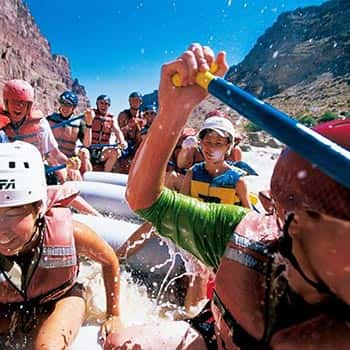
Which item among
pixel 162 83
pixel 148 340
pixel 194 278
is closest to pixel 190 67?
pixel 162 83

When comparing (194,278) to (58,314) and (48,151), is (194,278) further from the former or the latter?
(48,151)

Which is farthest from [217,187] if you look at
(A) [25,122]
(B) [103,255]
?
(A) [25,122]

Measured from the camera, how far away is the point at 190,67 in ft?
4.35

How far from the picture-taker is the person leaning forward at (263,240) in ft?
3.55

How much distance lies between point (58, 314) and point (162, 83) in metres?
1.42

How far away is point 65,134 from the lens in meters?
7.21

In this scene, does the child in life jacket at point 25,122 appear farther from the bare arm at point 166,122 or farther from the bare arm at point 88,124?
the bare arm at point 166,122

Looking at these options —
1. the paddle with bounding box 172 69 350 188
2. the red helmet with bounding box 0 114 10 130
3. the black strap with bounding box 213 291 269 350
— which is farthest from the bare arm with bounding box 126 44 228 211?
the red helmet with bounding box 0 114 10 130

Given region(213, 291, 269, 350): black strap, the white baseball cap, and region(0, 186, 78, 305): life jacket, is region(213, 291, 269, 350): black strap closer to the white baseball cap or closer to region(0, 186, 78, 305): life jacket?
region(0, 186, 78, 305): life jacket

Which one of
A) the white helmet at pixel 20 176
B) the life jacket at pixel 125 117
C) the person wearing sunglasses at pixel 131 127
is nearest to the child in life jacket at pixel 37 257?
the white helmet at pixel 20 176

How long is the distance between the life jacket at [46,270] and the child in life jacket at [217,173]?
1.75 m

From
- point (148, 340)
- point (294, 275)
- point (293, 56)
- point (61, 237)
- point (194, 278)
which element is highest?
point (293, 56)

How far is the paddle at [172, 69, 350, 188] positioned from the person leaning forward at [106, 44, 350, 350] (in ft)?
0.69

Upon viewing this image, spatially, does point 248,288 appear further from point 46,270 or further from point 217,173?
point 217,173
